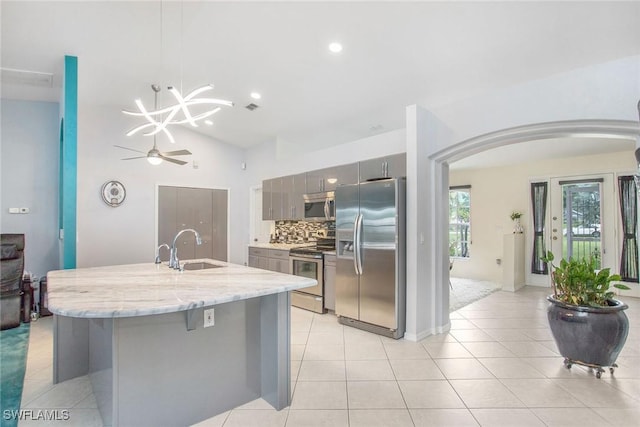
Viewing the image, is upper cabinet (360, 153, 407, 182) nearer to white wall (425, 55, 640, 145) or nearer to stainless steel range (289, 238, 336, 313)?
white wall (425, 55, 640, 145)

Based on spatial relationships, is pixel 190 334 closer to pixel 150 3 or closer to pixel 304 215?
pixel 150 3

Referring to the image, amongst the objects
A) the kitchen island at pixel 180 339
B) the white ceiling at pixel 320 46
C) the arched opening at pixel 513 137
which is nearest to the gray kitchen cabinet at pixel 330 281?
the arched opening at pixel 513 137

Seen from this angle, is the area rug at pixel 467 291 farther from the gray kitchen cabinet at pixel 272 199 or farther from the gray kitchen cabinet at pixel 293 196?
the gray kitchen cabinet at pixel 272 199

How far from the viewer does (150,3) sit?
3.03 meters

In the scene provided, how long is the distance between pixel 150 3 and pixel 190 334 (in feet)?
10.0

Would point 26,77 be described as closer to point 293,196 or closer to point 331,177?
point 293,196

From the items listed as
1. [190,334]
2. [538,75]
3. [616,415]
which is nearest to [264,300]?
[190,334]

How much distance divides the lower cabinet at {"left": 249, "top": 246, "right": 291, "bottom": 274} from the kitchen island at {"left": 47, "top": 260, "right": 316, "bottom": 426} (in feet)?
8.20

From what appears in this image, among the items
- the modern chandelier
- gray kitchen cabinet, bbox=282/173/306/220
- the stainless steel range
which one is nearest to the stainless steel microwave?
gray kitchen cabinet, bbox=282/173/306/220

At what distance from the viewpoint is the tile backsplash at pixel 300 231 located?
5578 mm

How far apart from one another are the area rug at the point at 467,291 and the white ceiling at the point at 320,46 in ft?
10.3

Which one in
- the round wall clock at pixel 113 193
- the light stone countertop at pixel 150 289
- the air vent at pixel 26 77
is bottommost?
the light stone countertop at pixel 150 289

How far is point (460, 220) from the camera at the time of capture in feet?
24.8

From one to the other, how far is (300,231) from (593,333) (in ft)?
14.2
